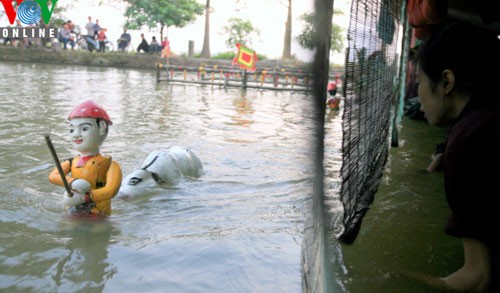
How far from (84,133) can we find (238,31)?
3374 cm

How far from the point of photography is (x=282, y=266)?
3.13 metres

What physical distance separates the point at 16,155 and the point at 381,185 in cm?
448

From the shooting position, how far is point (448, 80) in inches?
85.0

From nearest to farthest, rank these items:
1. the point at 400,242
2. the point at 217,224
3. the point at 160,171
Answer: the point at 400,242 → the point at 217,224 → the point at 160,171

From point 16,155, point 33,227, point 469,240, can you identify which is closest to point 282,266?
point 469,240

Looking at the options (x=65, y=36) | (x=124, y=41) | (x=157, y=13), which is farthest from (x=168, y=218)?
(x=157, y=13)

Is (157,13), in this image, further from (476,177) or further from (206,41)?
(476,177)

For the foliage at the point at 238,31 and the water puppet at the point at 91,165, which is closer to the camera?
the water puppet at the point at 91,165

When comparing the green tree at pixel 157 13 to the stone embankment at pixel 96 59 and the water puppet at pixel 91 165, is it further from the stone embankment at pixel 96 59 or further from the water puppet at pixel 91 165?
the water puppet at pixel 91 165

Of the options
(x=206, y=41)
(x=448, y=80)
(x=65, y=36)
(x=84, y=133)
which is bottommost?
(x=84, y=133)

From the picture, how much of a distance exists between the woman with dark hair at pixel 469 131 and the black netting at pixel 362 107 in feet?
1.42

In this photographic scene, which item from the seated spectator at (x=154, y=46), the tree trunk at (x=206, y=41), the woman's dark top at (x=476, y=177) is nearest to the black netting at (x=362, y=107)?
the woman's dark top at (x=476, y=177)

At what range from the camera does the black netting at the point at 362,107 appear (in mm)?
2717

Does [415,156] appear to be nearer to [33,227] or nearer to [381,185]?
[381,185]
